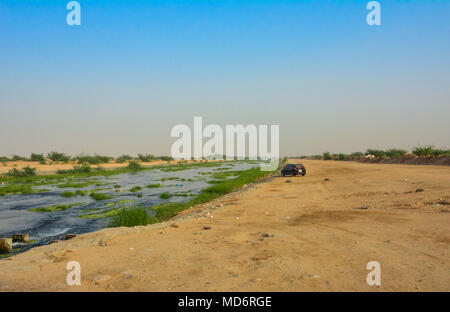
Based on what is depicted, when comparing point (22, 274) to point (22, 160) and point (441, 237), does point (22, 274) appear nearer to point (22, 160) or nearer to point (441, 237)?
point (441, 237)

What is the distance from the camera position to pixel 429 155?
4447 centimetres

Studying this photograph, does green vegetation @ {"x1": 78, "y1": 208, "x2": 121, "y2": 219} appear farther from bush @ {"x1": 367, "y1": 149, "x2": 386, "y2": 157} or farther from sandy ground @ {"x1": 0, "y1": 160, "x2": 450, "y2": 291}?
bush @ {"x1": 367, "y1": 149, "x2": 386, "y2": 157}

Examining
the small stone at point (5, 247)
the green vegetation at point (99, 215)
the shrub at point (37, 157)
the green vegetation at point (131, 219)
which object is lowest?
the green vegetation at point (99, 215)

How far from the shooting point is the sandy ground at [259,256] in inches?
183

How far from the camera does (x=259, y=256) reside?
600 centimetres

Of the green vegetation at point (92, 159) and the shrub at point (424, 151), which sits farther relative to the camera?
the green vegetation at point (92, 159)

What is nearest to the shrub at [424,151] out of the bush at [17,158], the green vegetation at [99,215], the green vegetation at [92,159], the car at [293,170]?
the car at [293,170]

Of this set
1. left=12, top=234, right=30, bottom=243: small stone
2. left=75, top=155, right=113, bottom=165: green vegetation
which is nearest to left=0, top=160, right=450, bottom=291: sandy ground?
left=12, top=234, right=30, bottom=243: small stone

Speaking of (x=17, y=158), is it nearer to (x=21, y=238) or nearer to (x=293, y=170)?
(x=293, y=170)

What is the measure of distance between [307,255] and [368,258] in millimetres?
1219

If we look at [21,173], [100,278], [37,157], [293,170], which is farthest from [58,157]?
[100,278]

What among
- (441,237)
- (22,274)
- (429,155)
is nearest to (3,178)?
(22,274)

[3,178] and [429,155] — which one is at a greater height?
Result: [429,155]

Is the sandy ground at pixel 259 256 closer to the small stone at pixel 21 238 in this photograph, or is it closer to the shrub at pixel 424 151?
the small stone at pixel 21 238
